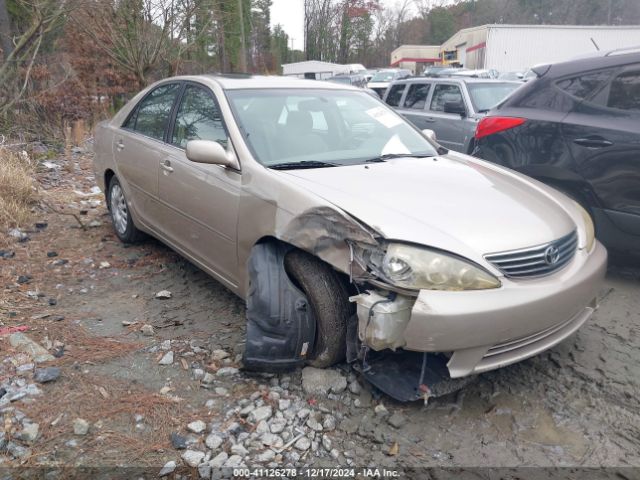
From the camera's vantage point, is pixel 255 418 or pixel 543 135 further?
pixel 543 135

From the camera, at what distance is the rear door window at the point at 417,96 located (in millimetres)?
8859

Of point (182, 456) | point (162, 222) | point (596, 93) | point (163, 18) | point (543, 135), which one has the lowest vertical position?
point (182, 456)

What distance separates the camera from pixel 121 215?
503 cm

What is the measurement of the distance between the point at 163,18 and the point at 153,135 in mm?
7382

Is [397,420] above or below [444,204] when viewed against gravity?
below

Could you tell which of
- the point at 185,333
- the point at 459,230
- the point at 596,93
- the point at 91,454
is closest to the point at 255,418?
the point at 91,454

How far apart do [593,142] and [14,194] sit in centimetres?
586

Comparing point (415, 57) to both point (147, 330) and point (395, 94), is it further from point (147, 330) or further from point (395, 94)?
point (147, 330)

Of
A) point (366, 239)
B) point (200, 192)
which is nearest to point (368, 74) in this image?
point (200, 192)

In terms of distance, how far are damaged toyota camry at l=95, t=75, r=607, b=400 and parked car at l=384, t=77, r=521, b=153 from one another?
4208mm

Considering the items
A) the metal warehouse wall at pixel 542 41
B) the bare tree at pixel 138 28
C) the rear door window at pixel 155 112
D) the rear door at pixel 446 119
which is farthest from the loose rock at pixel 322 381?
the metal warehouse wall at pixel 542 41

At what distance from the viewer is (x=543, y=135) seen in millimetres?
4227

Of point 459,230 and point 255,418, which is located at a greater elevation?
point 459,230

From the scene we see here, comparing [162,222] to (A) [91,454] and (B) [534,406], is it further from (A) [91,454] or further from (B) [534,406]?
(B) [534,406]
